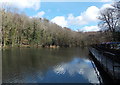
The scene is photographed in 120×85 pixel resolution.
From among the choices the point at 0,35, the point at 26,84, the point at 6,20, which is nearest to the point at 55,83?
the point at 26,84

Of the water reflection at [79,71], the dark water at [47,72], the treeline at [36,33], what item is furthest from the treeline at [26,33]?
the water reflection at [79,71]

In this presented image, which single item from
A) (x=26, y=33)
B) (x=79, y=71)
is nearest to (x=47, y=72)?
(x=79, y=71)

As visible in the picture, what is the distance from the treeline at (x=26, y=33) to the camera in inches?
2140

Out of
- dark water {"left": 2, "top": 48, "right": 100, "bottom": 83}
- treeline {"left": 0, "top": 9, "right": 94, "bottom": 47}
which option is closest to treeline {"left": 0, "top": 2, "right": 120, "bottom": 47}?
treeline {"left": 0, "top": 9, "right": 94, "bottom": 47}

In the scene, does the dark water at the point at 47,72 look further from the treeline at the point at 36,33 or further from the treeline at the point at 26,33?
the treeline at the point at 26,33

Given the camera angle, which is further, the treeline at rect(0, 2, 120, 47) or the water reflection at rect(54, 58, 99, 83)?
the treeline at rect(0, 2, 120, 47)

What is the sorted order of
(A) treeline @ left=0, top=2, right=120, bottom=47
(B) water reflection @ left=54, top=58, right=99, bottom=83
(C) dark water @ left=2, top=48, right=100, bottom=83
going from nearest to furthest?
(C) dark water @ left=2, top=48, right=100, bottom=83, (B) water reflection @ left=54, top=58, right=99, bottom=83, (A) treeline @ left=0, top=2, right=120, bottom=47

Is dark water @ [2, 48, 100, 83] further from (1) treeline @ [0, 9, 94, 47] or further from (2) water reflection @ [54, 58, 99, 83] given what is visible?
(1) treeline @ [0, 9, 94, 47]

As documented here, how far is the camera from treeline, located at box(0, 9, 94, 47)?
5434 centimetres

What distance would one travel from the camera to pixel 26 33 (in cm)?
6675

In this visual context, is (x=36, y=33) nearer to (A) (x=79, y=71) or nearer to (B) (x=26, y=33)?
(B) (x=26, y=33)

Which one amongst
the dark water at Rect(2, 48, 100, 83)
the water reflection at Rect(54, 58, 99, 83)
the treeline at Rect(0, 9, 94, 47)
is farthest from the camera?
the treeline at Rect(0, 9, 94, 47)

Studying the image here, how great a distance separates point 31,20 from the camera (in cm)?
7262

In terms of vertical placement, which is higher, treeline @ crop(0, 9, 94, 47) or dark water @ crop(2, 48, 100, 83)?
treeline @ crop(0, 9, 94, 47)
